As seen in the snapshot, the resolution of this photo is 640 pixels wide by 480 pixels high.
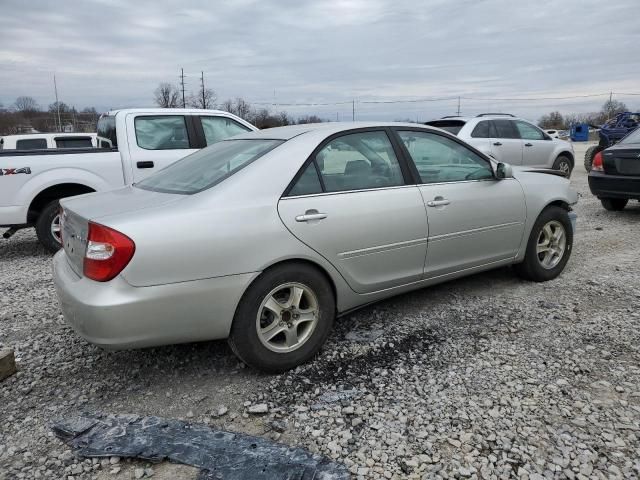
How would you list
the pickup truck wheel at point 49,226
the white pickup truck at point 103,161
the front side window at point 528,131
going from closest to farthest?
the white pickup truck at point 103,161 < the pickup truck wheel at point 49,226 < the front side window at point 528,131

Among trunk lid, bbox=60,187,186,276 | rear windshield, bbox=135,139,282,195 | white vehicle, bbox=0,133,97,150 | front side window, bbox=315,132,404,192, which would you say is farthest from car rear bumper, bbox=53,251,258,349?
white vehicle, bbox=0,133,97,150

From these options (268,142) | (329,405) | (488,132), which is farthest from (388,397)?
(488,132)

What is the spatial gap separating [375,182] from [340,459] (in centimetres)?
188

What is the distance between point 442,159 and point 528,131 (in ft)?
27.2

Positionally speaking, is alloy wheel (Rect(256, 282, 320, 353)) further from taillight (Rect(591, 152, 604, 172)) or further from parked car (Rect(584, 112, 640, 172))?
parked car (Rect(584, 112, 640, 172))

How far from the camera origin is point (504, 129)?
10805mm

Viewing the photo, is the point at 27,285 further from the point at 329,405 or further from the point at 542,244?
the point at 542,244

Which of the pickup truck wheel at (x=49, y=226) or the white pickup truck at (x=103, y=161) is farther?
the pickup truck wheel at (x=49, y=226)

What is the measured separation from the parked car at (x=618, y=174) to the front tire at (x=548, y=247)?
3.58 meters

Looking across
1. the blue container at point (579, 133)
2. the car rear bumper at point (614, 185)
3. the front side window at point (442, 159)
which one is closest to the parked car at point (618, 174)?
Answer: the car rear bumper at point (614, 185)

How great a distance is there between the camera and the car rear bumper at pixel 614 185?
7539mm

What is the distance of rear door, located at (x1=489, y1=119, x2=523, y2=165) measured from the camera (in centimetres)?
1052

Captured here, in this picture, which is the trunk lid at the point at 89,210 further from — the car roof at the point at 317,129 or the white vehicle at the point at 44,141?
the white vehicle at the point at 44,141

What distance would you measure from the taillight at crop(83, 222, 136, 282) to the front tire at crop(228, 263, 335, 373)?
2.26ft
